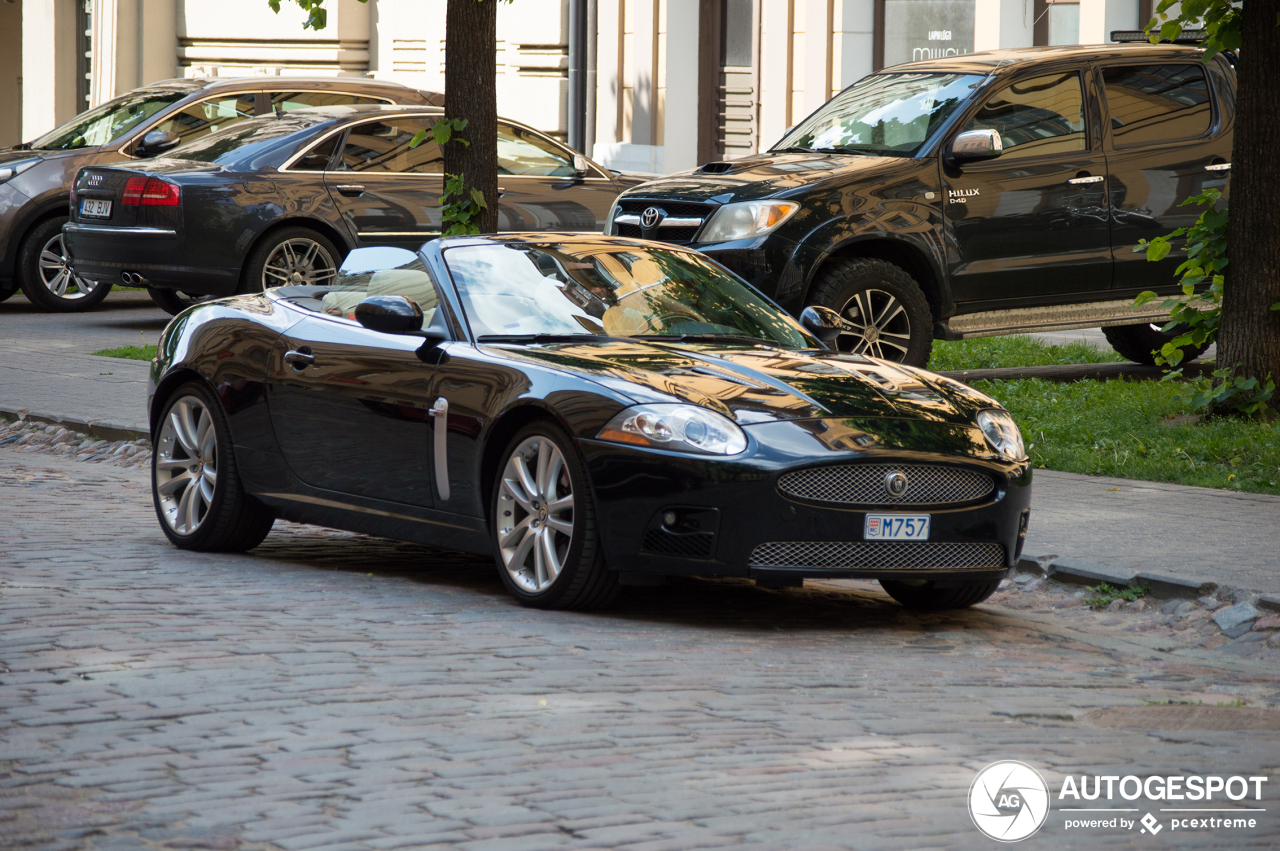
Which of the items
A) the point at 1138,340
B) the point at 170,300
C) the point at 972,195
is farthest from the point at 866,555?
the point at 170,300

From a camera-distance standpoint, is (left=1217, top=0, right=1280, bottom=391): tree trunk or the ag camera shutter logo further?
(left=1217, top=0, right=1280, bottom=391): tree trunk

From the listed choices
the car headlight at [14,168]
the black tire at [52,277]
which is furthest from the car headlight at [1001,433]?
the car headlight at [14,168]

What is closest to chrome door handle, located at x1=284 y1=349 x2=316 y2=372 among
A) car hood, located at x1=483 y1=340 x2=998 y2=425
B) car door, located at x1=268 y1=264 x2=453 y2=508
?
car door, located at x1=268 y1=264 x2=453 y2=508

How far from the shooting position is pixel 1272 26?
1113cm

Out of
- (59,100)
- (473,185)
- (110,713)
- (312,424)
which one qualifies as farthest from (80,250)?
(59,100)

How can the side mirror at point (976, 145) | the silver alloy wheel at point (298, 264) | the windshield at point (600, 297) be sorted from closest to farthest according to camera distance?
1. the windshield at point (600, 297)
2. the side mirror at point (976, 145)
3. the silver alloy wheel at point (298, 264)

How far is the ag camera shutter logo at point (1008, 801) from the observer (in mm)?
4391

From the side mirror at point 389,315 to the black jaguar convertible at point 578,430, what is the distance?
0.05ft

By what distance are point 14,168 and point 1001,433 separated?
13.8m

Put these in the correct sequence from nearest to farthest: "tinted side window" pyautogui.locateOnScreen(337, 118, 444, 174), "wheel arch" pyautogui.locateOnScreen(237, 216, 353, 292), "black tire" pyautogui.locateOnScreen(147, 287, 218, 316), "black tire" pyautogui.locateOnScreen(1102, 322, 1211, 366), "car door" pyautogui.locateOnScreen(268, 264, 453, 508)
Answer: "car door" pyautogui.locateOnScreen(268, 264, 453, 508) < "black tire" pyautogui.locateOnScreen(1102, 322, 1211, 366) < "wheel arch" pyautogui.locateOnScreen(237, 216, 353, 292) < "tinted side window" pyautogui.locateOnScreen(337, 118, 444, 174) < "black tire" pyautogui.locateOnScreen(147, 287, 218, 316)

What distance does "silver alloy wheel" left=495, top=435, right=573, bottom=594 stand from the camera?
680cm

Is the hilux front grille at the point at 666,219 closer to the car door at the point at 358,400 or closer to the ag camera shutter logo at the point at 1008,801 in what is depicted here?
the car door at the point at 358,400

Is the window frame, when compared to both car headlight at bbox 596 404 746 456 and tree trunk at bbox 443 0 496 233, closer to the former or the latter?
tree trunk at bbox 443 0 496 233

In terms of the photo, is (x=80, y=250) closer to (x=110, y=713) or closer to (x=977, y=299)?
(x=977, y=299)
